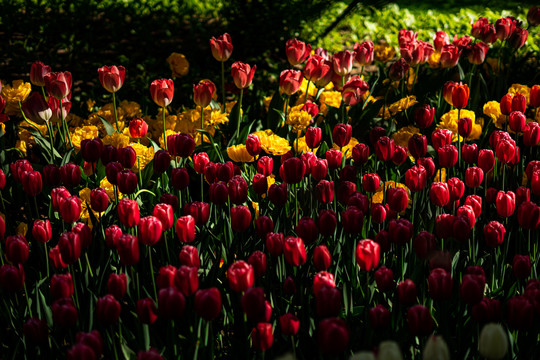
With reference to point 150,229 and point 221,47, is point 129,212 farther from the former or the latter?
point 221,47

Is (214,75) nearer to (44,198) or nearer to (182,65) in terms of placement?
(182,65)

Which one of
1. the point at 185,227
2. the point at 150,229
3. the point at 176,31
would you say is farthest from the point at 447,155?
the point at 176,31

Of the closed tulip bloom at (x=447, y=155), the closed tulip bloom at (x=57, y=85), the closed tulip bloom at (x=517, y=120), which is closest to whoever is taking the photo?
the closed tulip bloom at (x=447, y=155)

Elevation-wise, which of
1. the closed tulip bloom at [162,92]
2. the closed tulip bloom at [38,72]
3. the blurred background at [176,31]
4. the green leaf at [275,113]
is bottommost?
the blurred background at [176,31]

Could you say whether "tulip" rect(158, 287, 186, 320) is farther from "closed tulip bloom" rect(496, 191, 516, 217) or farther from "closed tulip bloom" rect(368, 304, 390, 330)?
"closed tulip bloom" rect(496, 191, 516, 217)

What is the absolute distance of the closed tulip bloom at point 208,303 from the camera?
1459mm

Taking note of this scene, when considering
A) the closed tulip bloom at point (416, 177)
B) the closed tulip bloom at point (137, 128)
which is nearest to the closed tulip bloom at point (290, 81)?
the closed tulip bloom at point (137, 128)

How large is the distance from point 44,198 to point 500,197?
1956 millimetres

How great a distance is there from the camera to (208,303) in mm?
Result: 1462

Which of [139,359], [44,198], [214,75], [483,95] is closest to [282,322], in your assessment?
[139,359]

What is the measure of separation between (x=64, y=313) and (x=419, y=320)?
0.84 metres

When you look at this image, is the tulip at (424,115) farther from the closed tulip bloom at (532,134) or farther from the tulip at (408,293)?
the tulip at (408,293)

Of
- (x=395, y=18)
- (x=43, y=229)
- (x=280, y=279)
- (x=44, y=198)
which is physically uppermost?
(x=43, y=229)

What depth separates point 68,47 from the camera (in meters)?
5.41
